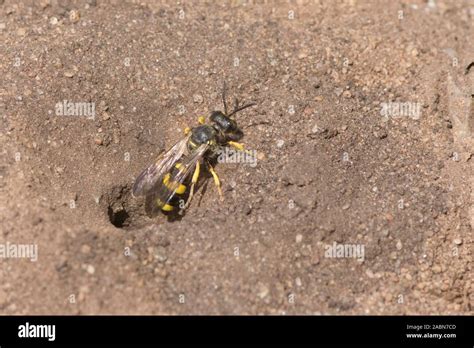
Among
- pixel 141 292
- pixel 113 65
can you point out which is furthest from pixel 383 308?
pixel 113 65

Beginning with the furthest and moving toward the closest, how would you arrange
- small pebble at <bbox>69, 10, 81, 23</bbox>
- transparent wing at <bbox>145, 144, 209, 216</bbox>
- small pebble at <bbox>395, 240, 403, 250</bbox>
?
small pebble at <bbox>69, 10, 81, 23</bbox> → transparent wing at <bbox>145, 144, 209, 216</bbox> → small pebble at <bbox>395, 240, 403, 250</bbox>

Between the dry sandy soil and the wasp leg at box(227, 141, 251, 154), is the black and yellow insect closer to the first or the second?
the wasp leg at box(227, 141, 251, 154)

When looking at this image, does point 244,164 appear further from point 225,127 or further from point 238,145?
point 225,127

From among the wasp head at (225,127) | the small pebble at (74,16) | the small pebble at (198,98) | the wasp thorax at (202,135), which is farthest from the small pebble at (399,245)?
the small pebble at (74,16)

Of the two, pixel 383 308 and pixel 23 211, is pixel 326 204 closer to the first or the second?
pixel 383 308

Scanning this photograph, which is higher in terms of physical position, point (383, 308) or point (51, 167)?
point (51, 167)

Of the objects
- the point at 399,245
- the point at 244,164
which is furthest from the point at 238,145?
the point at 399,245

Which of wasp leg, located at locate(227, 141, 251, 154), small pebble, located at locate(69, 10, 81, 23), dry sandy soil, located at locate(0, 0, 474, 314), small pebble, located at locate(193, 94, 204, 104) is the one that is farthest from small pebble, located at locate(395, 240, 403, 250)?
small pebble, located at locate(69, 10, 81, 23)
